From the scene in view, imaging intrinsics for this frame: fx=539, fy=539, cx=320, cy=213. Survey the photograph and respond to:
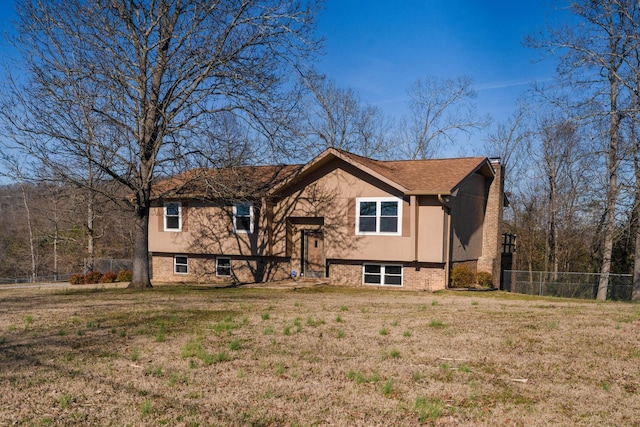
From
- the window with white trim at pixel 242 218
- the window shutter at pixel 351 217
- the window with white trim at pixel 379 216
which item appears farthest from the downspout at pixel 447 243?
the window with white trim at pixel 242 218

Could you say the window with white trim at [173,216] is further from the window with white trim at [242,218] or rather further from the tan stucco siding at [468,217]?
the tan stucco siding at [468,217]

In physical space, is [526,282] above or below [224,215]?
below

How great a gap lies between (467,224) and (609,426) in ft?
61.1

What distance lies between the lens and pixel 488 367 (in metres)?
7.18

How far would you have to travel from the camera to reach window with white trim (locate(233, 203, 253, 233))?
77.3 feet

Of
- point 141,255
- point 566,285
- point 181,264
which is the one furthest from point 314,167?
point 566,285

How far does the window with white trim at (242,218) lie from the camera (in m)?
23.6

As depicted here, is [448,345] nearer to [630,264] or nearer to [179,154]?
[179,154]

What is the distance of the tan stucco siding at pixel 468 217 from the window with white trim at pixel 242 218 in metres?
8.59

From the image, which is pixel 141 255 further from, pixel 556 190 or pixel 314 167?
pixel 556 190

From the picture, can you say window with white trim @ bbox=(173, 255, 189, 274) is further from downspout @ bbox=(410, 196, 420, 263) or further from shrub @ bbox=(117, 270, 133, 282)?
downspout @ bbox=(410, 196, 420, 263)

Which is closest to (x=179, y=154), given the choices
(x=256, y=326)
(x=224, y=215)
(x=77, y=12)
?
(x=77, y=12)

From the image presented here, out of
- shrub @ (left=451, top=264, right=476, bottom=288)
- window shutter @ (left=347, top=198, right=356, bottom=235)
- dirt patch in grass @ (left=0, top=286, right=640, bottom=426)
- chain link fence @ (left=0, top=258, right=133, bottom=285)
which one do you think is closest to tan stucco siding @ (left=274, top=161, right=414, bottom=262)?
window shutter @ (left=347, top=198, right=356, bottom=235)

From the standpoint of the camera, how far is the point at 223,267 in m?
25.3
